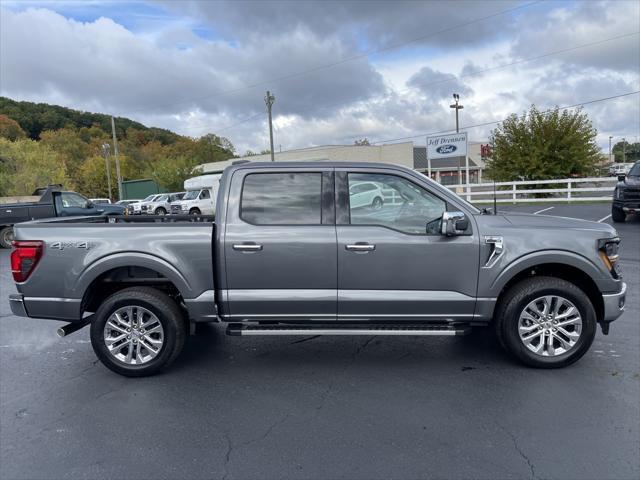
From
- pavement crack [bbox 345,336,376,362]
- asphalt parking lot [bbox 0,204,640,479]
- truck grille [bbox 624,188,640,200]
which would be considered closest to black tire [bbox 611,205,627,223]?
truck grille [bbox 624,188,640,200]

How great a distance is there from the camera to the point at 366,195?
14.3 feet

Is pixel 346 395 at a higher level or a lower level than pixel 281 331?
lower

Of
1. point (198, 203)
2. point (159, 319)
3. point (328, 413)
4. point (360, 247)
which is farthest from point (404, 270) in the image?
point (198, 203)

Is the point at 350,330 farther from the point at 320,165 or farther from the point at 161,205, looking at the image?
the point at 161,205

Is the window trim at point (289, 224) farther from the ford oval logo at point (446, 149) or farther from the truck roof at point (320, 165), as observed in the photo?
the ford oval logo at point (446, 149)

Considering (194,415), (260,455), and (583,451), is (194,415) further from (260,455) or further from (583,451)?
(583,451)

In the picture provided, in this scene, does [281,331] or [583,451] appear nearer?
[583,451]

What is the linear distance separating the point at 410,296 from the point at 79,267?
2947 millimetres

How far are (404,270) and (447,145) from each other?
26137 millimetres

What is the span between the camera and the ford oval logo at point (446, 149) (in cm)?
2853

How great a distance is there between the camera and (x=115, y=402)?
3.87 meters

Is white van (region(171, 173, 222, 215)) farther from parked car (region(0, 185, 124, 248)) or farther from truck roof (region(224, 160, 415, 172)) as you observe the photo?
truck roof (region(224, 160, 415, 172))

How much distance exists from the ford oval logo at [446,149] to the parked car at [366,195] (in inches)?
1013

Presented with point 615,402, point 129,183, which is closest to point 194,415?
point 615,402
